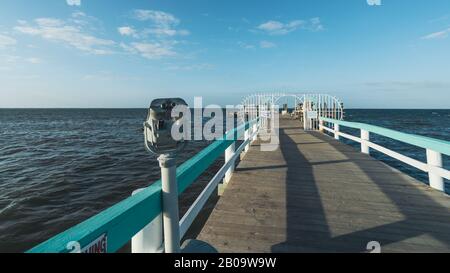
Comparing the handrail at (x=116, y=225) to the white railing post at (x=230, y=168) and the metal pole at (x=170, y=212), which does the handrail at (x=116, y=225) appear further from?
the white railing post at (x=230, y=168)

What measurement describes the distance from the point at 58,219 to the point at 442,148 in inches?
352

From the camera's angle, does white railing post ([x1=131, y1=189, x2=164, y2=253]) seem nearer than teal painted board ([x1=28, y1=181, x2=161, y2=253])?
No

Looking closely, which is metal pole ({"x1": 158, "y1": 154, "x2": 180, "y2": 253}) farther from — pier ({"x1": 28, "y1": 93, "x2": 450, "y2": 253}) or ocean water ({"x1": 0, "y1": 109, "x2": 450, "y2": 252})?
ocean water ({"x1": 0, "y1": 109, "x2": 450, "y2": 252})

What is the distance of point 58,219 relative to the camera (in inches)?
298

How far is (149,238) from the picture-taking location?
73.1 inches

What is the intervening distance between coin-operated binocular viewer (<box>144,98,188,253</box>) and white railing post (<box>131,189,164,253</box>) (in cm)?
14

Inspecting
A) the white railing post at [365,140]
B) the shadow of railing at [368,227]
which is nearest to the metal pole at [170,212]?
the shadow of railing at [368,227]

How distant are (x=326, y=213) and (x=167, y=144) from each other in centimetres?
299

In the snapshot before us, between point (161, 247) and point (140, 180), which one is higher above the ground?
point (161, 247)

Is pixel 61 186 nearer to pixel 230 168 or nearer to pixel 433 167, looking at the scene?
pixel 230 168

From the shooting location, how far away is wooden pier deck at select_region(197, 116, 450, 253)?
2.98 metres

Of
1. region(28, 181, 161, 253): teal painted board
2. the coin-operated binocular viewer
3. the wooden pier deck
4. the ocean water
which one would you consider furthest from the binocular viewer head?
the ocean water
